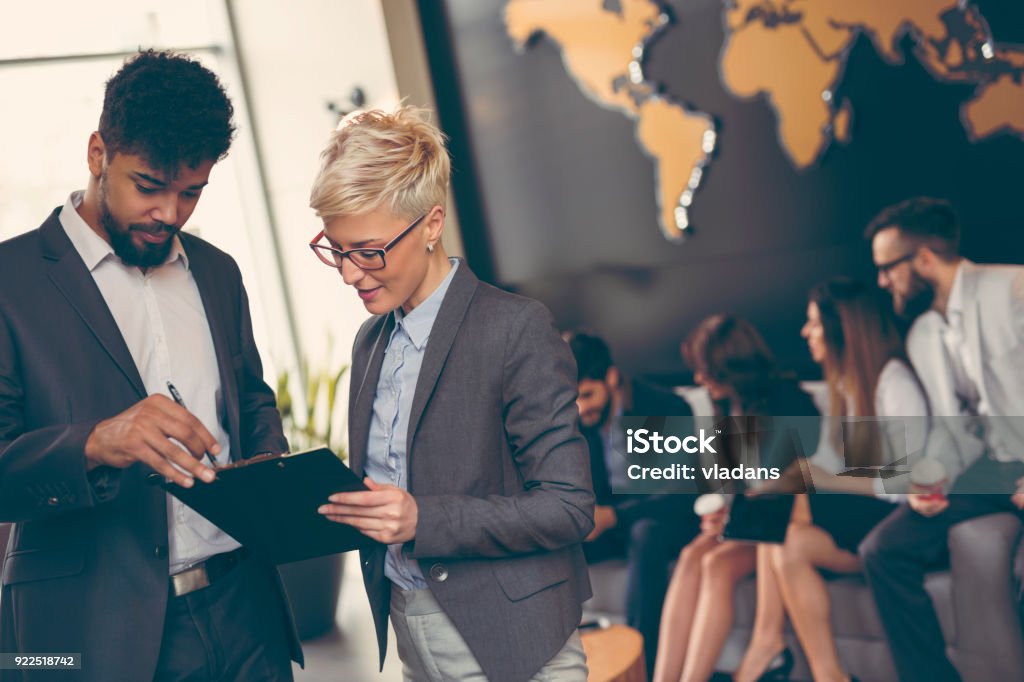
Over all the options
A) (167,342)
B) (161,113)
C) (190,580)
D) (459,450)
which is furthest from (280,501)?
(161,113)

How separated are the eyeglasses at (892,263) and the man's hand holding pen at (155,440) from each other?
113 inches

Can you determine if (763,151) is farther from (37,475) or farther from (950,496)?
(37,475)

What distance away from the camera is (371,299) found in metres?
1.63

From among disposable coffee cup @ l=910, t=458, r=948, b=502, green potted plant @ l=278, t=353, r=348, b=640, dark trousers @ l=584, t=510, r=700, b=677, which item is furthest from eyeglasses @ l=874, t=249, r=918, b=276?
green potted plant @ l=278, t=353, r=348, b=640

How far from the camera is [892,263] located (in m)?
3.66

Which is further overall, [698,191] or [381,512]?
[698,191]

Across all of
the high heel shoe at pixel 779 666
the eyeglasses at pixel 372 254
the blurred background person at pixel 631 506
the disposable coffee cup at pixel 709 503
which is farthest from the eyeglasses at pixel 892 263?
the eyeglasses at pixel 372 254

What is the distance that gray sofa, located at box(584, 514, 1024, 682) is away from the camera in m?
3.23

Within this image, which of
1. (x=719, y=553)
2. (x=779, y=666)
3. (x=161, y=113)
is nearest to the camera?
(x=161, y=113)

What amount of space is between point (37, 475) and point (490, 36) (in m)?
3.55

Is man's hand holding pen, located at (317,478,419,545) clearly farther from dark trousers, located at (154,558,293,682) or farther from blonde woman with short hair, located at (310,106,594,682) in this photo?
dark trousers, located at (154,558,293,682)

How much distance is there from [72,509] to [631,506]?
279 centimetres

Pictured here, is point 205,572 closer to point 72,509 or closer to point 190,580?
point 190,580

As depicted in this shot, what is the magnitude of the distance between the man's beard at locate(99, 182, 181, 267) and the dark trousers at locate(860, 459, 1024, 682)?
2.78 meters
